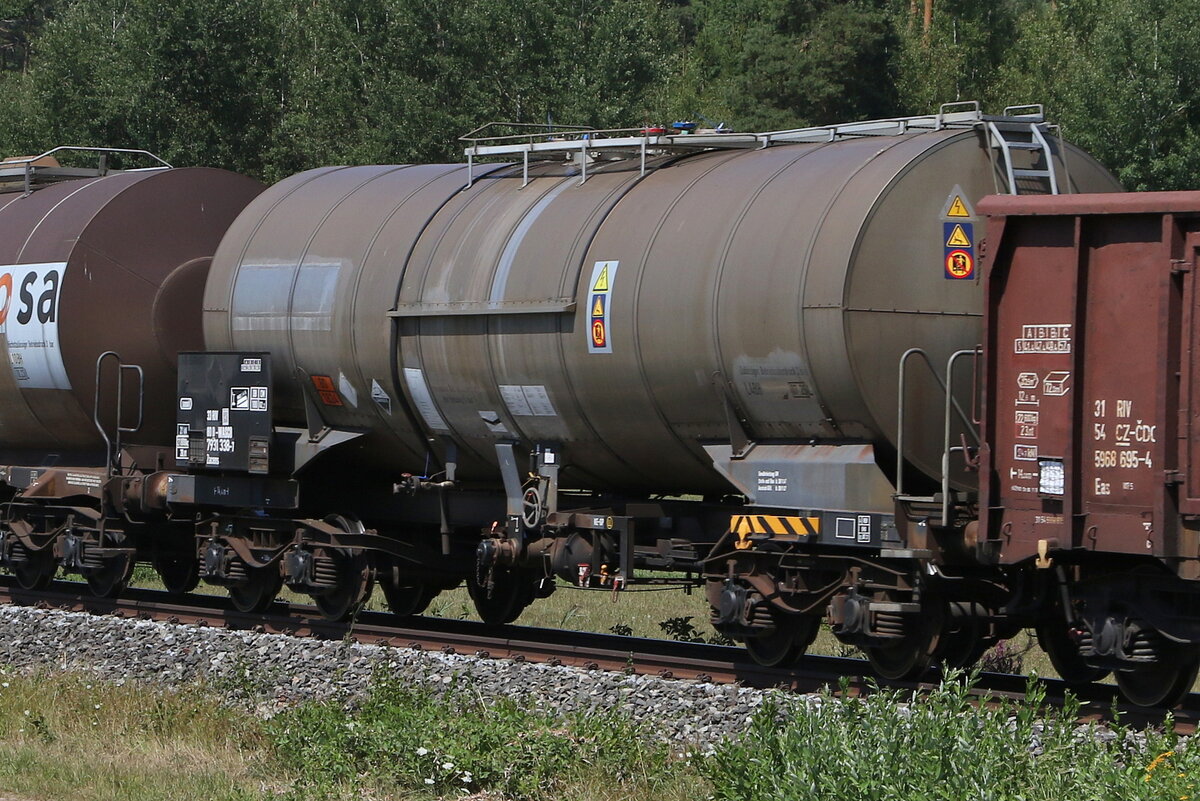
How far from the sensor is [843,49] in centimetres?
4928

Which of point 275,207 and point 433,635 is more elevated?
point 275,207

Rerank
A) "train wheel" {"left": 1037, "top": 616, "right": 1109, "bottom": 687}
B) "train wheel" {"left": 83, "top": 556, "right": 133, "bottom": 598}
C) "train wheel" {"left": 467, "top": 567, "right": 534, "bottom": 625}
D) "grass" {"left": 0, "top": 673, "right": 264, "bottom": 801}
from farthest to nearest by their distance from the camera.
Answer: "train wheel" {"left": 83, "top": 556, "right": 133, "bottom": 598} < "train wheel" {"left": 467, "top": 567, "right": 534, "bottom": 625} < "train wheel" {"left": 1037, "top": 616, "right": 1109, "bottom": 687} < "grass" {"left": 0, "top": 673, "right": 264, "bottom": 801}

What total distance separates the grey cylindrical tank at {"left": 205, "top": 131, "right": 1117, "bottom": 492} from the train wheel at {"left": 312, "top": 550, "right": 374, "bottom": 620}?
1.00 meters

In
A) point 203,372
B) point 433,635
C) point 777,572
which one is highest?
point 203,372

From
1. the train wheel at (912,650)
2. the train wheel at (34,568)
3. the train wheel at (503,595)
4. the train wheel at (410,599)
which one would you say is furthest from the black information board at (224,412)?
the train wheel at (912,650)

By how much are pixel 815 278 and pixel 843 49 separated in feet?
134

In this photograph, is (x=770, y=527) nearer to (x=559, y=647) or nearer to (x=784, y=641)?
(x=784, y=641)

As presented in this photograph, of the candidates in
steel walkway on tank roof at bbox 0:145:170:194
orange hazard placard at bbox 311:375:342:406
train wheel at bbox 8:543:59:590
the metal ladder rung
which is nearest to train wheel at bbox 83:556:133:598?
train wheel at bbox 8:543:59:590

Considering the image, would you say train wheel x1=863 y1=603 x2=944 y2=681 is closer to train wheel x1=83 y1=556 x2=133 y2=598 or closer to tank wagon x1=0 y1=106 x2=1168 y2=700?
tank wagon x1=0 y1=106 x2=1168 y2=700

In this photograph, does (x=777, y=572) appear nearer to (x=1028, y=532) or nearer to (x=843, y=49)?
(x=1028, y=532)

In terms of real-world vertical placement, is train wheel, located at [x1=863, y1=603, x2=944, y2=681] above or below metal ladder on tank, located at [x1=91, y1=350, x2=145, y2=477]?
below

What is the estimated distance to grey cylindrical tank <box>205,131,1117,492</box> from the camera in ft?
33.1

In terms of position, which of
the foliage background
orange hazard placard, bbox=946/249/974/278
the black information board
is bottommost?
the black information board

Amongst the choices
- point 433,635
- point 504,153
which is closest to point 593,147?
point 504,153
